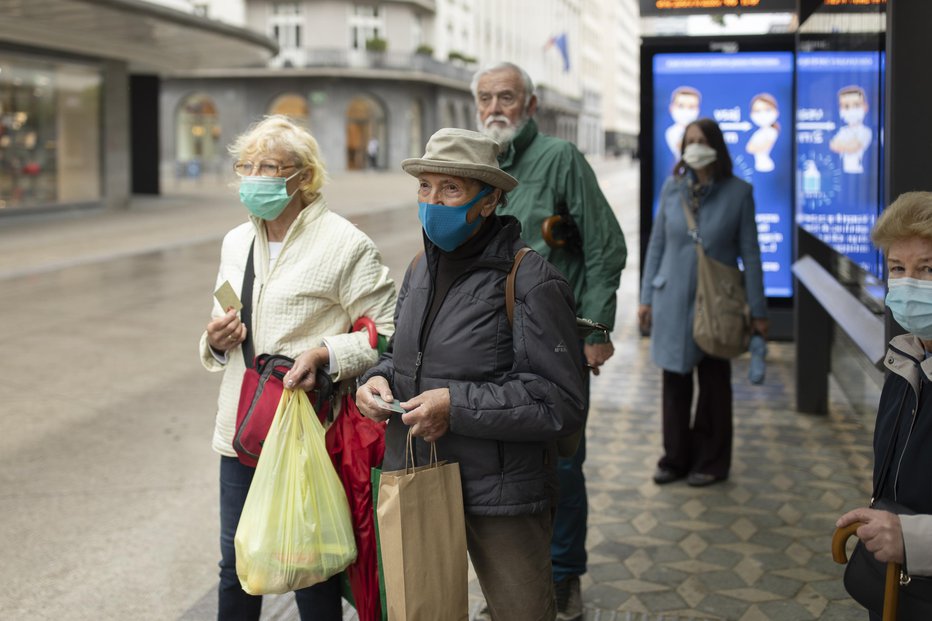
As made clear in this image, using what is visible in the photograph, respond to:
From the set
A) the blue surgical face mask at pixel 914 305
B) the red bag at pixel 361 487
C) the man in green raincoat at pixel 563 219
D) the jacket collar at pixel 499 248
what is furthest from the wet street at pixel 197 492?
the blue surgical face mask at pixel 914 305

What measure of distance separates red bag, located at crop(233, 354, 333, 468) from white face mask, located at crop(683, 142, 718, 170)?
305cm

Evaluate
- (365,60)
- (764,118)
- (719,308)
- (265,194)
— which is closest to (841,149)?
(719,308)

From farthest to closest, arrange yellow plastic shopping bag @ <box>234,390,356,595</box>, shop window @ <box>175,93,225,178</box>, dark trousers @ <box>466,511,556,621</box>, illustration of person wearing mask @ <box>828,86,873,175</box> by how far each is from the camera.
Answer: shop window @ <box>175,93,225,178</box>, illustration of person wearing mask @ <box>828,86,873,175</box>, yellow plastic shopping bag @ <box>234,390,356,595</box>, dark trousers @ <box>466,511,556,621</box>

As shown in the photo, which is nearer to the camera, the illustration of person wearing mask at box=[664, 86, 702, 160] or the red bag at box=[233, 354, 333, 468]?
the red bag at box=[233, 354, 333, 468]

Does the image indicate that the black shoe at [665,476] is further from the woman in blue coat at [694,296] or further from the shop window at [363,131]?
the shop window at [363,131]

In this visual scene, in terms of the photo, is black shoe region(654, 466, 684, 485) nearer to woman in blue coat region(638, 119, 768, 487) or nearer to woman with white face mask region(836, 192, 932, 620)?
woman in blue coat region(638, 119, 768, 487)

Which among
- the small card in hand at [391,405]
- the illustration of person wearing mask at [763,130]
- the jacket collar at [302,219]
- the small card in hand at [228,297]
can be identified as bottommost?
the small card in hand at [391,405]

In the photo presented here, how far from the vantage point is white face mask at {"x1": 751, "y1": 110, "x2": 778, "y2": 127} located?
30.0ft

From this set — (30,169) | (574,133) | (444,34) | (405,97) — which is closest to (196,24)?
(30,169)

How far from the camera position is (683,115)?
30.4 ft

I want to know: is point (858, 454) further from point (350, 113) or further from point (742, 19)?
point (350, 113)

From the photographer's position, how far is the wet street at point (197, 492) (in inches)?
175

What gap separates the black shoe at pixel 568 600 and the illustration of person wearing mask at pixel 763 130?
5.89 meters

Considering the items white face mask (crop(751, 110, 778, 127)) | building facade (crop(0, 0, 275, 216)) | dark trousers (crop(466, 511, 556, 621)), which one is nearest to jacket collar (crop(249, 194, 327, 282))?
dark trousers (crop(466, 511, 556, 621))
